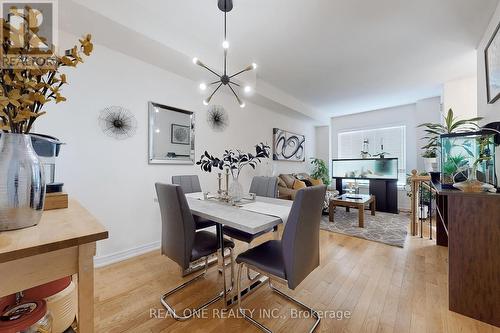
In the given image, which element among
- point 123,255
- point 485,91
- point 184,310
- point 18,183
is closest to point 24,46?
point 18,183

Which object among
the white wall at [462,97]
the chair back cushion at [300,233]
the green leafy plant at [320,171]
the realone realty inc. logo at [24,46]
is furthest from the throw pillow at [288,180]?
the realone realty inc. logo at [24,46]

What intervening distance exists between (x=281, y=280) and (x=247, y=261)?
285mm

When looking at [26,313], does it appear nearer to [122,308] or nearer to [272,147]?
[122,308]

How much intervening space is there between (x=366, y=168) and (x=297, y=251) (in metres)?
4.94

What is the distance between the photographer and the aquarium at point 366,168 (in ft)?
16.4

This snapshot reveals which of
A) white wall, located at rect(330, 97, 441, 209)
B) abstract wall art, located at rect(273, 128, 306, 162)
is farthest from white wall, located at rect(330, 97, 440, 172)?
abstract wall art, located at rect(273, 128, 306, 162)

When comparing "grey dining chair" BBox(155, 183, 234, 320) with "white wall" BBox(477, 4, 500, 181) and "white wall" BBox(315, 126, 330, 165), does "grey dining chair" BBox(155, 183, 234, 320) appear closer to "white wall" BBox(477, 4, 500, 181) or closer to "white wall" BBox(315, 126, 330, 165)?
"white wall" BBox(477, 4, 500, 181)

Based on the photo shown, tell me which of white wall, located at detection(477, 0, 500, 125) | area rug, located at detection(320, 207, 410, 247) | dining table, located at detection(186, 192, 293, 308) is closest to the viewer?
dining table, located at detection(186, 192, 293, 308)

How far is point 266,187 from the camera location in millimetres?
2557

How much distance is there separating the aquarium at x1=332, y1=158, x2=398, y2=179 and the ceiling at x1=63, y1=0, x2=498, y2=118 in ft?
6.26

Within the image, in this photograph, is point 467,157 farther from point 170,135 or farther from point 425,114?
point 425,114

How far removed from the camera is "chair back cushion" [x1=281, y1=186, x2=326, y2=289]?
124 centimetres

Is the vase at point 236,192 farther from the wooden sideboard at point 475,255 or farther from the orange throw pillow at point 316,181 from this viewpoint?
the orange throw pillow at point 316,181

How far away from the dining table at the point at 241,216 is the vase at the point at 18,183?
3.08ft
